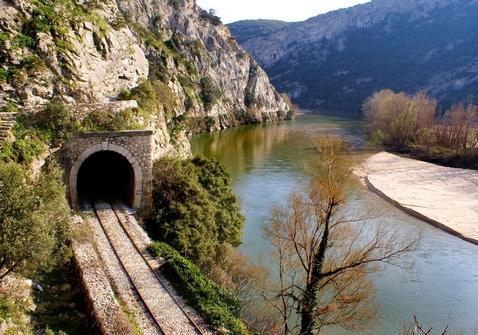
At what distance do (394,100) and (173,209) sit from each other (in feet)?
220

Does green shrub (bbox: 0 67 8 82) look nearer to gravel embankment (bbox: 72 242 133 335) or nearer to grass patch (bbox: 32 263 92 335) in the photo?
gravel embankment (bbox: 72 242 133 335)

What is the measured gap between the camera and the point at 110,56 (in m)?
32.8

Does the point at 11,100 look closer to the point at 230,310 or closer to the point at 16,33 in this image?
the point at 16,33

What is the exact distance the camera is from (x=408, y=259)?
30234 mm

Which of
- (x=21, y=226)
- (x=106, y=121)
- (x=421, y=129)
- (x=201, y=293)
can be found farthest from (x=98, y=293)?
(x=421, y=129)

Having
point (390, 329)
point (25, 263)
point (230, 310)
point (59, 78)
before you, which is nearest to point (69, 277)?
point (25, 263)

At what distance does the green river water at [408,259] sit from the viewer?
77.9 feet

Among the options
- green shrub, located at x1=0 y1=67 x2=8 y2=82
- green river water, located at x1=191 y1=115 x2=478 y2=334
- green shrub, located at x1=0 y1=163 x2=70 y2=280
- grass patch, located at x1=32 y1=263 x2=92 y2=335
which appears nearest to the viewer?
green shrub, located at x1=0 y1=163 x2=70 y2=280

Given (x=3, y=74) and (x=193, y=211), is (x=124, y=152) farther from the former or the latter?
(x=3, y=74)

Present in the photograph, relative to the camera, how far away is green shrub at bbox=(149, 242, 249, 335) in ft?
55.8

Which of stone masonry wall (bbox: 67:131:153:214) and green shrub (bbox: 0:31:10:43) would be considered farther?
green shrub (bbox: 0:31:10:43)

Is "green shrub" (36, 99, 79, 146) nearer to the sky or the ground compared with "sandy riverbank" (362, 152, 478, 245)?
nearer to the sky

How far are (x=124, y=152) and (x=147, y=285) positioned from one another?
957 cm

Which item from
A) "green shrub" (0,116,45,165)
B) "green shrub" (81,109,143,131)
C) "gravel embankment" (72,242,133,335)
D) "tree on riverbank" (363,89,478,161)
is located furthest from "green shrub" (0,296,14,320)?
"tree on riverbank" (363,89,478,161)
